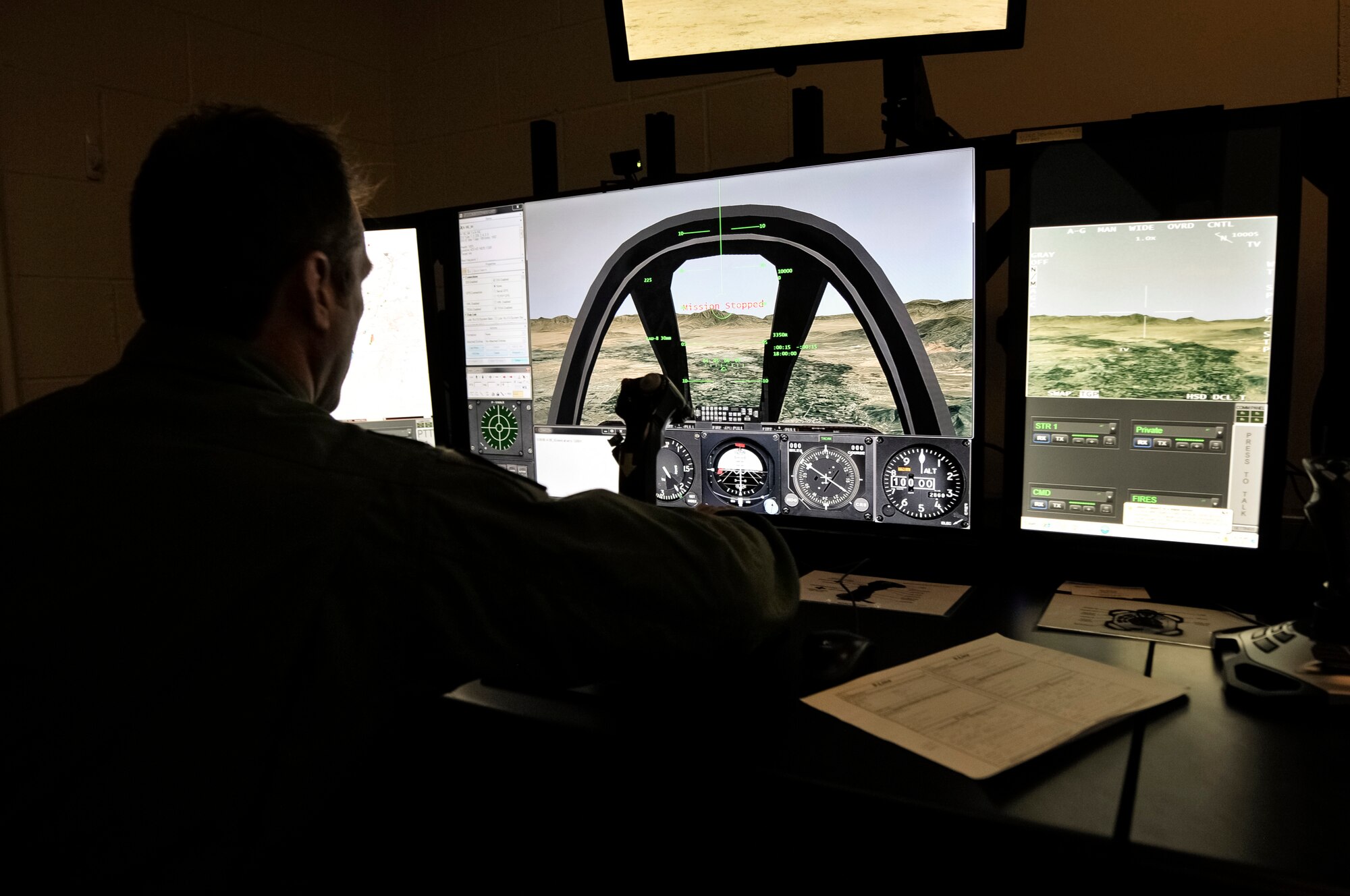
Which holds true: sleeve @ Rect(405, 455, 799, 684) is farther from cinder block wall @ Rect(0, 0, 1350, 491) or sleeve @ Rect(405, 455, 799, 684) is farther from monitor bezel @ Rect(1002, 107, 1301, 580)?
cinder block wall @ Rect(0, 0, 1350, 491)

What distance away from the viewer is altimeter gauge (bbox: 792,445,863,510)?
1321 mm

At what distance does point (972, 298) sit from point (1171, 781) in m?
0.70

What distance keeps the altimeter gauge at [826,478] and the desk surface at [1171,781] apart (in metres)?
0.48

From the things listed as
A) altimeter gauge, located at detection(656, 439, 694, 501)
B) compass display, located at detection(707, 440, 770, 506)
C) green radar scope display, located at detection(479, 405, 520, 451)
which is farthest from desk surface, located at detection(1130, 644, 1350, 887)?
green radar scope display, located at detection(479, 405, 520, 451)

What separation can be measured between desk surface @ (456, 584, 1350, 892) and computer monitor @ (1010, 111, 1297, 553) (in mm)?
303

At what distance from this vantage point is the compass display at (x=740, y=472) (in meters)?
1.39

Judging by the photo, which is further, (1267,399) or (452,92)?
(452,92)

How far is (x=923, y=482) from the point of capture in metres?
1.27

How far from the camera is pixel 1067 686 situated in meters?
0.86

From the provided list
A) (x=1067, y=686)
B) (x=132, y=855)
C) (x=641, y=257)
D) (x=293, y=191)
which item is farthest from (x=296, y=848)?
(x=641, y=257)

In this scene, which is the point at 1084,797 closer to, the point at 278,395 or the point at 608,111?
the point at 278,395

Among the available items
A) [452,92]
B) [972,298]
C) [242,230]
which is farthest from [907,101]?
[452,92]

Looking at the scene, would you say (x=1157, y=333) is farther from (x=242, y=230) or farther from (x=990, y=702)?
(x=242, y=230)

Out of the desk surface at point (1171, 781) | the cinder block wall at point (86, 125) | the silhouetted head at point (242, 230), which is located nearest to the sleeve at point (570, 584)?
the desk surface at point (1171, 781)
